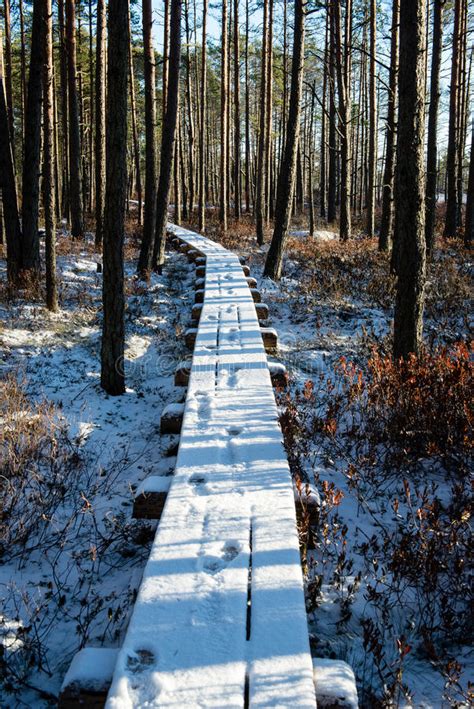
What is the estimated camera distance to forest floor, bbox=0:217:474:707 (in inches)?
99.3

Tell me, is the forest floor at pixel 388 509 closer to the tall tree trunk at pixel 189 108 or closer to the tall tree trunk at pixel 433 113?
the tall tree trunk at pixel 433 113

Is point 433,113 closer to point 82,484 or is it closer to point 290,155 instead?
point 290,155

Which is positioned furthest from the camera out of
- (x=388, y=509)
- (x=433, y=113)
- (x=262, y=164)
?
(x=262, y=164)

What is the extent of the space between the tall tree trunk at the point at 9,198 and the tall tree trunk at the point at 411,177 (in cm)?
700

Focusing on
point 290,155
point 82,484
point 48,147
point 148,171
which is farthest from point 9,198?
point 82,484

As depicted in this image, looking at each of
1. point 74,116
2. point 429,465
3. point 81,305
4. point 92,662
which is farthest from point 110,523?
point 74,116

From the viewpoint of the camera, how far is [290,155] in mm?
10516

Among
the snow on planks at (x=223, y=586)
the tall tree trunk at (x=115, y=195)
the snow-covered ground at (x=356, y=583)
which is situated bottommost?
the snow-covered ground at (x=356, y=583)

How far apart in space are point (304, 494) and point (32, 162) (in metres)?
8.62

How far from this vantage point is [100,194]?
12984 millimetres

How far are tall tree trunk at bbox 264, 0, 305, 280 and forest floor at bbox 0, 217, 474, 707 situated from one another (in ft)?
11.2

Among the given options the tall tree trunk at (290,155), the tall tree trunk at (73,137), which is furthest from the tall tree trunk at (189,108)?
the tall tree trunk at (290,155)

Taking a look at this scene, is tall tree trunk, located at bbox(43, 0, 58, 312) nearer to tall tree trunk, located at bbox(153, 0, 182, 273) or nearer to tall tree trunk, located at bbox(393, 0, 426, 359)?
tall tree trunk, located at bbox(153, 0, 182, 273)

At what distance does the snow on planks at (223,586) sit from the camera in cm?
184
